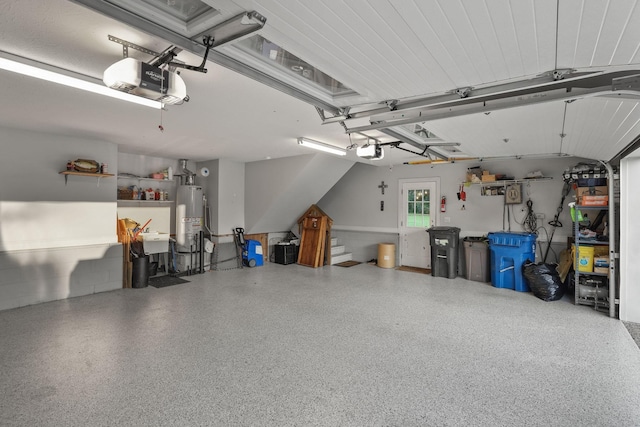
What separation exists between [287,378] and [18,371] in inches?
89.4

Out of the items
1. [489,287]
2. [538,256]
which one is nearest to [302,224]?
[489,287]

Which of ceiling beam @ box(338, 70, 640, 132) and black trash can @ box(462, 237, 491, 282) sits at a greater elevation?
ceiling beam @ box(338, 70, 640, 132)

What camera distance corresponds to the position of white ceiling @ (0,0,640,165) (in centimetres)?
128

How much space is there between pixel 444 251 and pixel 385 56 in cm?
544

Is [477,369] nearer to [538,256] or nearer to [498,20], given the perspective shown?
[498,20]

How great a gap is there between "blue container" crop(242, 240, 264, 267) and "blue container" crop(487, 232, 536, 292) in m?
4.82

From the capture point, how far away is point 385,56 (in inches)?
65.2

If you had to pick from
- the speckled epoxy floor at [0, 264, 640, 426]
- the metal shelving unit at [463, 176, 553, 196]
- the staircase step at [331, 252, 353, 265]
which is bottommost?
the speckled epoxy floor at [0, 264, 640, 426]

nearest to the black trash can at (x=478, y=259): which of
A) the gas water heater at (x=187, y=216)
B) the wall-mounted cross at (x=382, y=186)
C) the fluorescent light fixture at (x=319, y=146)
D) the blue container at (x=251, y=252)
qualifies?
the wall-mounted cross at (x=382, y=186)

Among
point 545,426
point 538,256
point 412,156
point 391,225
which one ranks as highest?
point 412,156

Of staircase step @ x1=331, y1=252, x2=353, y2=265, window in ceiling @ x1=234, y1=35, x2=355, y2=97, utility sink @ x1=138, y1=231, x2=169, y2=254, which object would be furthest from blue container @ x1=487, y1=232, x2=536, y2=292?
utility sink @ x1=138, y1=231, x2=169, y2=254

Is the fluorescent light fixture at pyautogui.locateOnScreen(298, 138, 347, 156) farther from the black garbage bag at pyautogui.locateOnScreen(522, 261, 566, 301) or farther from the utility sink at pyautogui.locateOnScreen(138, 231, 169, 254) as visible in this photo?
the black garbage bag at pyautogui.locateOnScreen(522, 261, 566, 301)

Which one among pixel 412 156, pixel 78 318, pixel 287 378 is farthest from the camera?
pixel 412 156

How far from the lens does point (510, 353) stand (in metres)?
3.15
